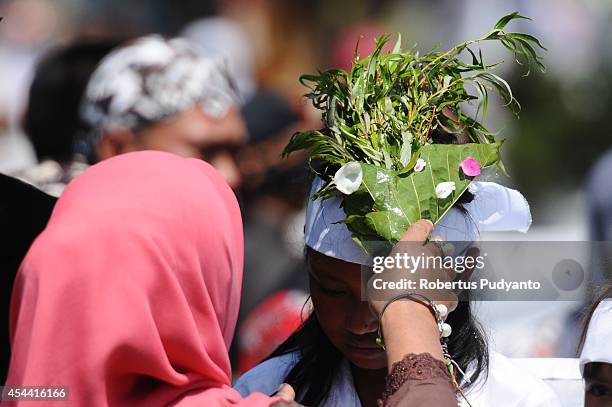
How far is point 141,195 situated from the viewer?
5.70 feet

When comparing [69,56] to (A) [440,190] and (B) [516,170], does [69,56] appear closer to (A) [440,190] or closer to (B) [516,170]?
(B) [516,170]

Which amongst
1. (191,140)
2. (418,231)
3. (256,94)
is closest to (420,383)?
(418,231)

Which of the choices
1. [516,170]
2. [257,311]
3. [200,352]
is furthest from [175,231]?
[516,170]

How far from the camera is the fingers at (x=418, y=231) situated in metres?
1.74

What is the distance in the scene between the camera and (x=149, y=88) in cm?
354

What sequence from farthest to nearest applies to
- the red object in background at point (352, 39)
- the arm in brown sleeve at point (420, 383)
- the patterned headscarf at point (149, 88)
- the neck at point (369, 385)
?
the red object in background at point (352, 39) → the patterned headscarf at point (149, 88) → the neck at point (369, 385) → the arm in brown sleeve at point (420, 383)

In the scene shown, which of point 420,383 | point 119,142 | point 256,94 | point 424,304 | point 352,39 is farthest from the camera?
point 352,39

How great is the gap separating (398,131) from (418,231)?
0.24m

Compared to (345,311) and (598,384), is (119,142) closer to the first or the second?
(345,311)

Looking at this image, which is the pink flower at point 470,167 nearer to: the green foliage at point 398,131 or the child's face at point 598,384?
the green foliage at point 398,131

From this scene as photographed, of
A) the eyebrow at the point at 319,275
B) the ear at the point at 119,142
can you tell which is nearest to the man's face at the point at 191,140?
the ear at the point at 119,142

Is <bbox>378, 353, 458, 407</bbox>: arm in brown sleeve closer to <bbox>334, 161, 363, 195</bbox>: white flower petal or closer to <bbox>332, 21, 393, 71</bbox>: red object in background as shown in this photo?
<bbox>334, 161, 363, 195</bbox>: white flower petal

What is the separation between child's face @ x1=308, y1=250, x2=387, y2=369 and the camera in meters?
2.03

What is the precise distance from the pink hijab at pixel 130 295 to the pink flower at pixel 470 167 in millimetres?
459
